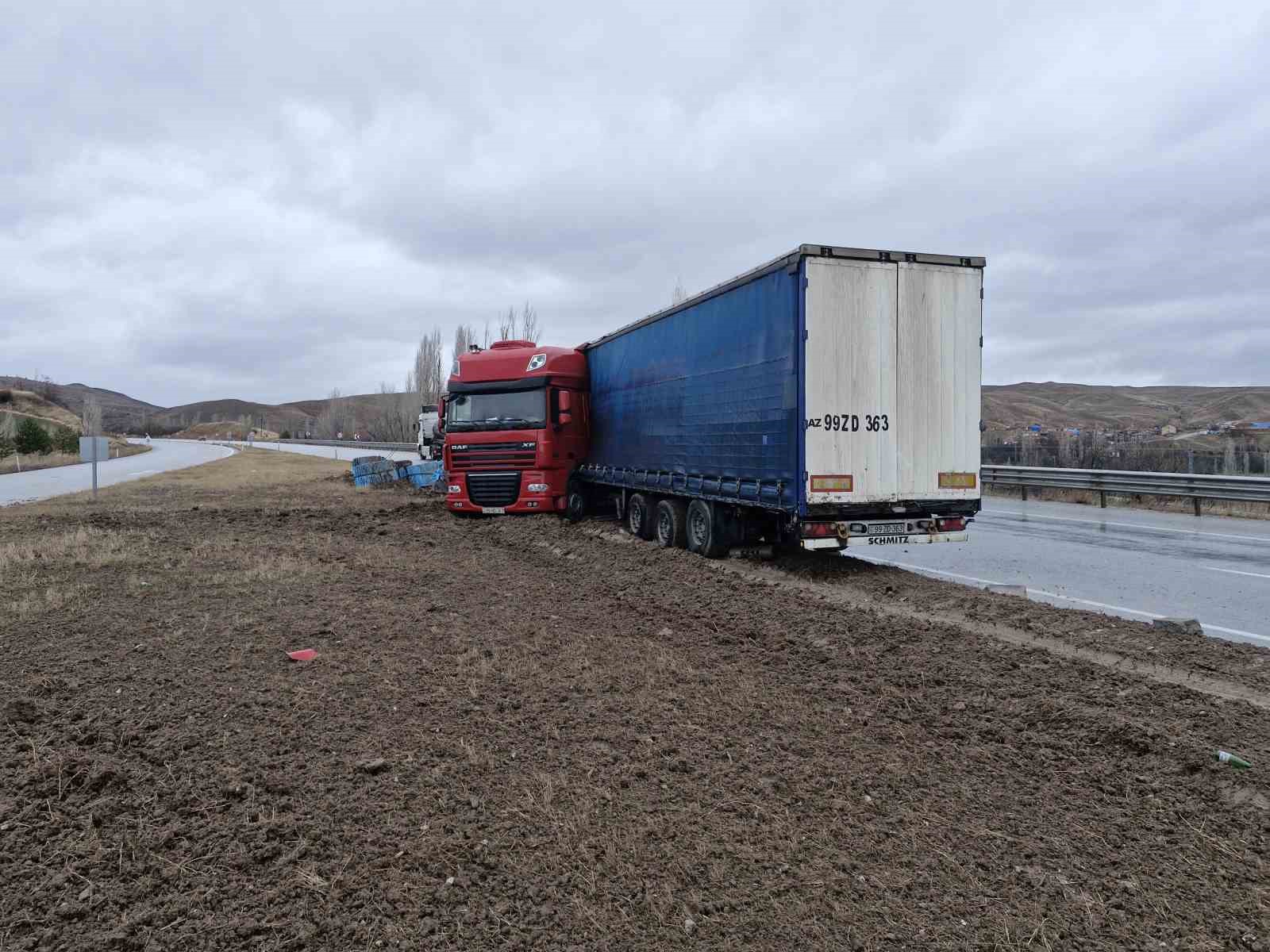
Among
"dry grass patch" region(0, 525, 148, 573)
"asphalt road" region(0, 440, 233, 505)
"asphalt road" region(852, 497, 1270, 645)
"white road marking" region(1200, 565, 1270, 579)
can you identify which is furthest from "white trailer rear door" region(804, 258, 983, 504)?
"asphalt road" region(0, 440, 233, 505)

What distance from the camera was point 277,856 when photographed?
3389 mm

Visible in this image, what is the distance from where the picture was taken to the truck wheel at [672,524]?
41.8 feet

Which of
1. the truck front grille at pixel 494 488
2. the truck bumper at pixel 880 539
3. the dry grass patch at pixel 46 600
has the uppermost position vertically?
the truck front grille at pixel 494 488

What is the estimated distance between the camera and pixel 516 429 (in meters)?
16.3

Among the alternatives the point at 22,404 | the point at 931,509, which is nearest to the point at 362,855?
the point at 931,509

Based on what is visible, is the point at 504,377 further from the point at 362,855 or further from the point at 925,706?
the point at 362,855

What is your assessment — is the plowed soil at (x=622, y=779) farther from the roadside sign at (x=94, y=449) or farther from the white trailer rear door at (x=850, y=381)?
the roadside sign at (x=94, y=449)

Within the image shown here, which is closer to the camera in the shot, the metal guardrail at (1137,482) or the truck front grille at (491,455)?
the truck front grille at (491,455)

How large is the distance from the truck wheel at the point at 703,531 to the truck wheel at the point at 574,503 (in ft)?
15.7

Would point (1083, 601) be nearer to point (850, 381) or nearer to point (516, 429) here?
point (850, 381)

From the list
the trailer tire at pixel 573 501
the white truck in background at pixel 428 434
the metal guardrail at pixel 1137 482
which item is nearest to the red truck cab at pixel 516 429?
the trailer tire at pixel 573 501

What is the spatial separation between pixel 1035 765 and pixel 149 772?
14.3ft

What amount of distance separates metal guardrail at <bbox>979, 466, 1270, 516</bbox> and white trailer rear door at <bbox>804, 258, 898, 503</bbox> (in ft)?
33.1

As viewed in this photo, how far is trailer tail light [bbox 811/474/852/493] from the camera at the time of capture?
9.22 metres
